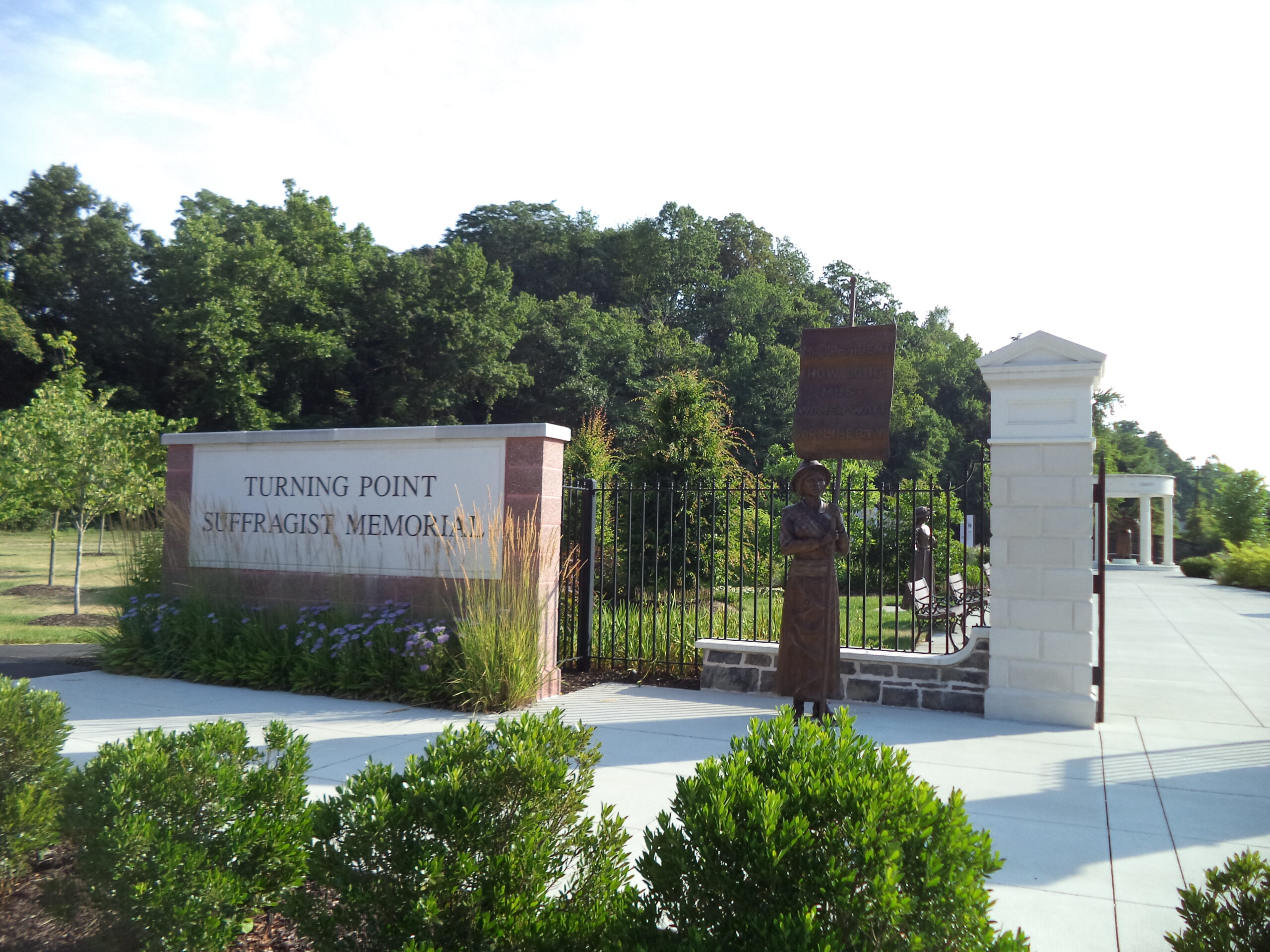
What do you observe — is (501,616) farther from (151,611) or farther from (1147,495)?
(1147,495)

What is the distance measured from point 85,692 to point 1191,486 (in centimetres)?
10546

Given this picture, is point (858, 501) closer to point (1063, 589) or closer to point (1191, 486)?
point (1063, 589)

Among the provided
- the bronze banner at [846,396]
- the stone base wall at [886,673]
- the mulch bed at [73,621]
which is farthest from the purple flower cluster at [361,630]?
the mulch bed at [73,621]

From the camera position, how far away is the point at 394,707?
283 inches

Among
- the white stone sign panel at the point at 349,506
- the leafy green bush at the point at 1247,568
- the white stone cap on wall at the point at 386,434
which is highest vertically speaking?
the white stone cap on wall at the point at 386,434

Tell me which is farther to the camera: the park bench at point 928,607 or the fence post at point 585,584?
the park bench at point 928,607

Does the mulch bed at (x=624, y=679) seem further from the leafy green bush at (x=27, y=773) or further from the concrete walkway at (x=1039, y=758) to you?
the leafy green bush at (x=27, y=773)

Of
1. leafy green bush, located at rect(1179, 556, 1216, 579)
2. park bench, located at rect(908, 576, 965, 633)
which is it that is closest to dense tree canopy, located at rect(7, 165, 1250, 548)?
leafy green bush, located at rect(1179, 556, 1216, 579)

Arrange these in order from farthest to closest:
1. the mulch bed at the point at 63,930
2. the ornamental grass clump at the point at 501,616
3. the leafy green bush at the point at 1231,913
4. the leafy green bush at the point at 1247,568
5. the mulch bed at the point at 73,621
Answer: the leafy green bush at the point at 1247,568 < the mulch bed at the point at 73,621 < the ornamental grass clump at the point at 501,616 < the mulch bed at the point at 63,930 < the leafy green bush at the point at 1231,913

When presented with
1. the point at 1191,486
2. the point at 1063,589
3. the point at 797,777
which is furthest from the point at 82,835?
the point at 1191,486

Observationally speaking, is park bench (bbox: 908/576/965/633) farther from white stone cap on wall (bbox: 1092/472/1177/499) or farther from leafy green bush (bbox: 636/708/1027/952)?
white stone cap on wall (bbox: 1092/472/1177/499)

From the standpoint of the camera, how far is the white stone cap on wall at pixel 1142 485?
1391 inches

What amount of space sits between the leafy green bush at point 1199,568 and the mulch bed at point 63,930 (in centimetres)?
3264

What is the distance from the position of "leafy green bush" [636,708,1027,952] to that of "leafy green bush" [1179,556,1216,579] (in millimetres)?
32064
